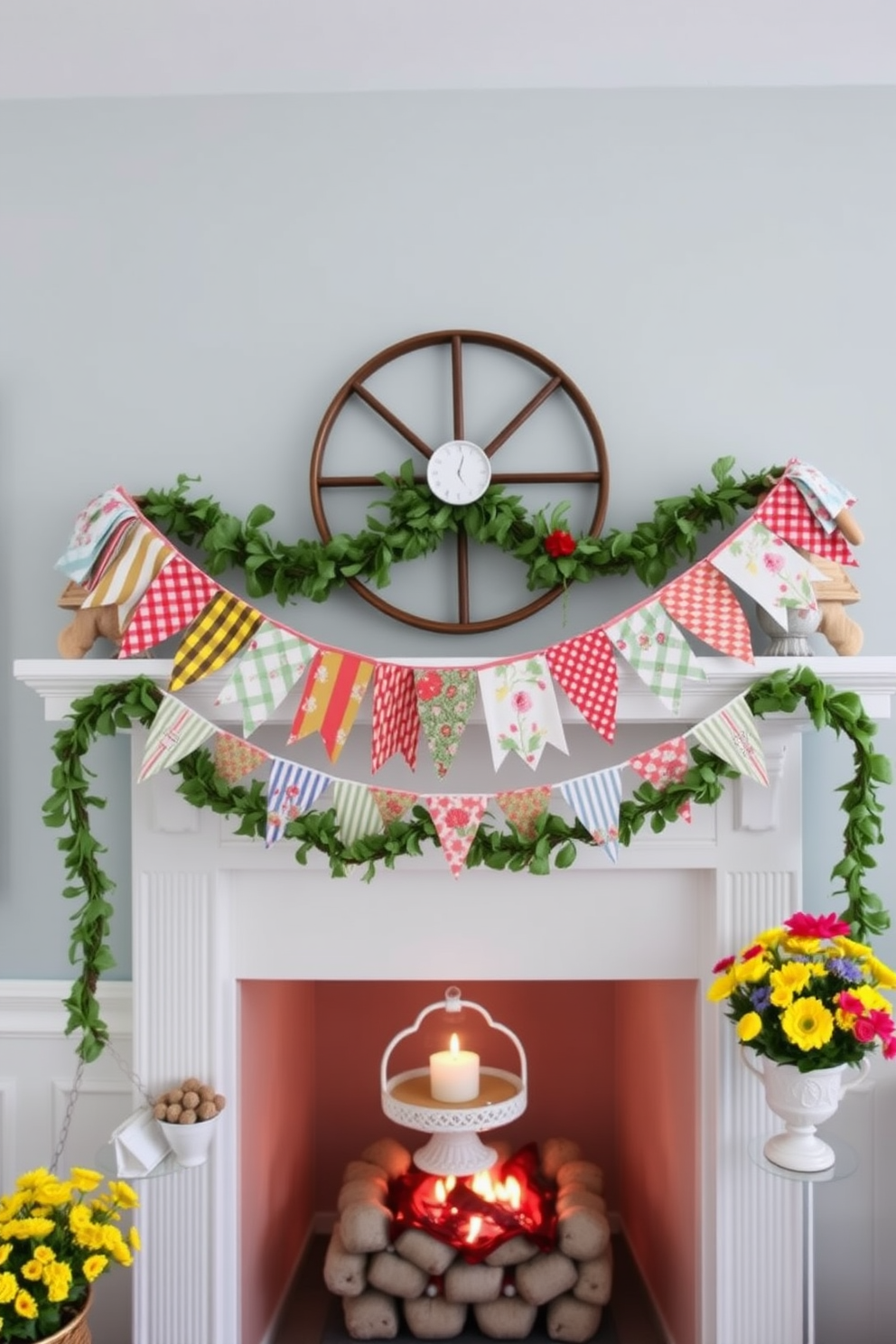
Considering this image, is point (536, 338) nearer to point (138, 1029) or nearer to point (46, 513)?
point (46, 513)

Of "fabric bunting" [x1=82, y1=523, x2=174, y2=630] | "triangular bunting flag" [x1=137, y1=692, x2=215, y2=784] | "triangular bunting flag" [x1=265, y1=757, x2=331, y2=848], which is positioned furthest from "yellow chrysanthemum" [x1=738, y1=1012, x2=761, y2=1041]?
"fabric bunting" [x1=82, y1=523, x2=174, y2=630]

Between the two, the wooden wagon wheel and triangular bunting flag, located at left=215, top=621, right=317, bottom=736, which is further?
the wooden wagon wheel

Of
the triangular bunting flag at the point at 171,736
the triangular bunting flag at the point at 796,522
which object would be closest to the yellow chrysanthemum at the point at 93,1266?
the triangular bunting flag at the point at 171,736

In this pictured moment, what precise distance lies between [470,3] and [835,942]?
164cm

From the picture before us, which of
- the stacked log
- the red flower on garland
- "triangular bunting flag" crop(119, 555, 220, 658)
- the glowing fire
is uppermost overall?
the red flower on garland

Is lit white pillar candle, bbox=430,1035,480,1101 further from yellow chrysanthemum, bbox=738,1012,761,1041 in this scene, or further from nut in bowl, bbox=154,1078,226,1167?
yellow chrysanthemum, bbox=738,1012,761,1041

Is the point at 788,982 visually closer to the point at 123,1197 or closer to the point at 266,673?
the point at 266,673

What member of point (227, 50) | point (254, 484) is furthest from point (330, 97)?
point (254, 484)

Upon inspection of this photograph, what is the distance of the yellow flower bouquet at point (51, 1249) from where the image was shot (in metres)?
1.56

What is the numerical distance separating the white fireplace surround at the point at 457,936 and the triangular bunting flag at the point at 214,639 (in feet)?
0.16

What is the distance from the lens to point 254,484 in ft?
6.74

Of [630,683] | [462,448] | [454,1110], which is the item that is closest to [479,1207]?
[454,1110]

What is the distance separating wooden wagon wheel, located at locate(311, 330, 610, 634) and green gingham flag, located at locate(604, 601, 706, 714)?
0.64ft

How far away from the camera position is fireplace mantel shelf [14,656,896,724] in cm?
183
